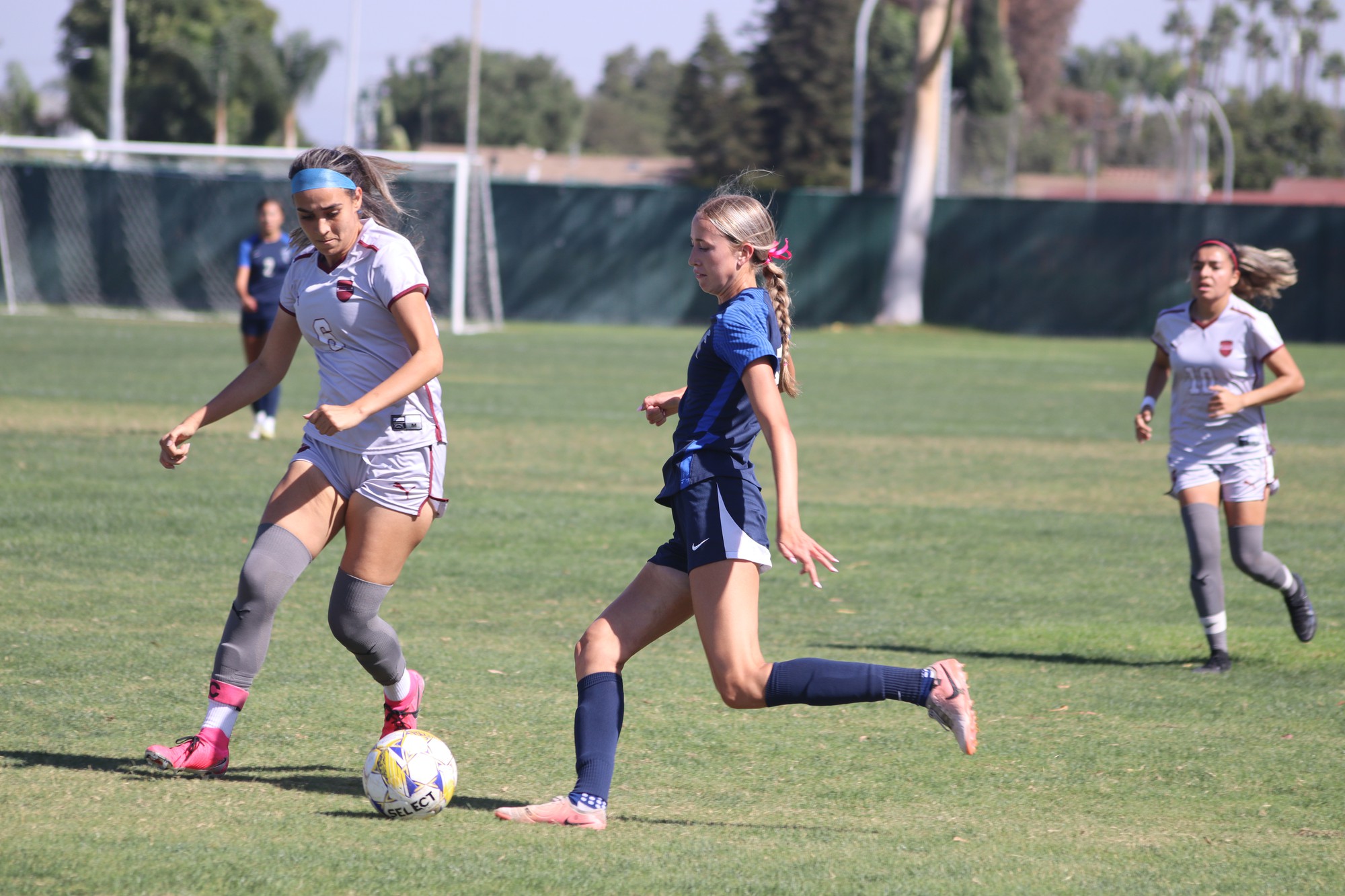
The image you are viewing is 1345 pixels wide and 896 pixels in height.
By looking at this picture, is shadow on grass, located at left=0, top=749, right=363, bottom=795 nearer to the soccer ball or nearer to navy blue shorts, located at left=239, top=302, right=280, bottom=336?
the soccer ball

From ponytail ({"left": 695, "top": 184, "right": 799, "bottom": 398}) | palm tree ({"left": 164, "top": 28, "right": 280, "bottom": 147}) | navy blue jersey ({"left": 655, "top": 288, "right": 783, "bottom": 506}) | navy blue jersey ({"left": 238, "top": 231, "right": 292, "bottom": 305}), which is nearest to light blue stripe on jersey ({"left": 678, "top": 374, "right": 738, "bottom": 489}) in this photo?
navy blue jersey ({"left": 655, "top": 288, "right": 783, "bottom": 506})

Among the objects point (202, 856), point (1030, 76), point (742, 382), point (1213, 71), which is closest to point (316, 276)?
point (742, 382)

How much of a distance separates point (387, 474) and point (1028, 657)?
382 centimetres

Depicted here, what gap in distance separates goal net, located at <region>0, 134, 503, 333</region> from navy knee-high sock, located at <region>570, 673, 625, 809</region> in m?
27.9

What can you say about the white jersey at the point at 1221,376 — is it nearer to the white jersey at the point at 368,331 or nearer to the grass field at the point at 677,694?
the grass field at the point at 677,694

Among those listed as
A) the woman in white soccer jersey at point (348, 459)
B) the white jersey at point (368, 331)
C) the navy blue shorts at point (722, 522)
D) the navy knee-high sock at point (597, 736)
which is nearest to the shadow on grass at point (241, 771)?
the woman in white soccer jersey at point (348, 459)

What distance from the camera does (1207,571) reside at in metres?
7.21

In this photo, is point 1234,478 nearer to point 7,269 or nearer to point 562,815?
point 562,815

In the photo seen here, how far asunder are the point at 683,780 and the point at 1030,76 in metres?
109

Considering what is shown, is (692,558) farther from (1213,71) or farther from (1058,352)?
(1213,71)

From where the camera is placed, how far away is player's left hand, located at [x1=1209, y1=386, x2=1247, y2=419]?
716 centimetres

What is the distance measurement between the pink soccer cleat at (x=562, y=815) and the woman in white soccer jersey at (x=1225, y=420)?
12.6ft

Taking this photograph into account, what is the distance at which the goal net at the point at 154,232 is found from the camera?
108ft

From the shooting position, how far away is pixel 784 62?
74.2 m
